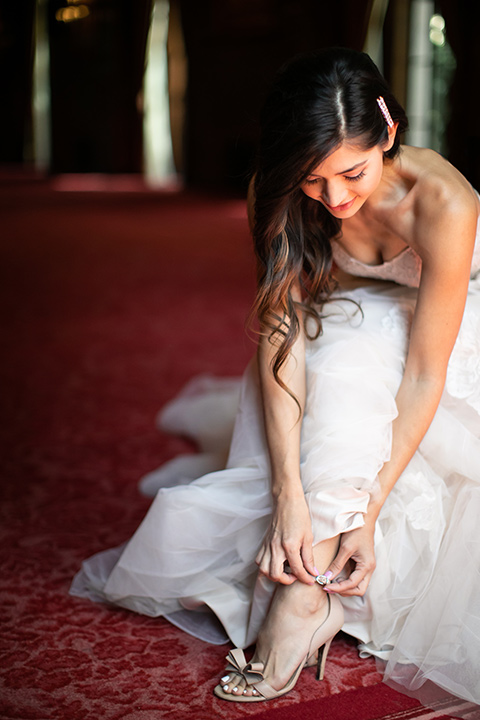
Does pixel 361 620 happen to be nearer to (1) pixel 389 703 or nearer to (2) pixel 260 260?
(1) pixel 389 703

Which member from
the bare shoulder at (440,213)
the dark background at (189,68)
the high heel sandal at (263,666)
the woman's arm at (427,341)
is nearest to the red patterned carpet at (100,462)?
the high heel sandal at (263,666)

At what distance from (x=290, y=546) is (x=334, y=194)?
0.64 metres

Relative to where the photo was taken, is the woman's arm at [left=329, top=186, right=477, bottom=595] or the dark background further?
the dark background

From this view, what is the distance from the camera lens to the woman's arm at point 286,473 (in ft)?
4.60

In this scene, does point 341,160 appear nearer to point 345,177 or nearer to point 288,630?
point 345,177

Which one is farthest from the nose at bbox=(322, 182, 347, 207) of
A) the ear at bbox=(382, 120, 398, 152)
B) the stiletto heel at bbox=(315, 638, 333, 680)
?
the stiletto heel at bbox=(315, 638, 333, 680)

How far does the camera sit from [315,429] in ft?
5.08

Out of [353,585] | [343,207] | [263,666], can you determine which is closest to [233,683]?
[263,666]

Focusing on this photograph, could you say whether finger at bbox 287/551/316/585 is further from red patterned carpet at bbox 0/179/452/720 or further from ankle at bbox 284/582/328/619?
red patterned carpet at bbox 0/179/452/720

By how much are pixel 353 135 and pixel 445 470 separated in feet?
2.32

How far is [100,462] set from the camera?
259cm

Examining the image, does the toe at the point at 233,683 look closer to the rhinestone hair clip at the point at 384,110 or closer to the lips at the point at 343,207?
the lips at the point at 343,207

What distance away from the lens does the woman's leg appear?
138 cm

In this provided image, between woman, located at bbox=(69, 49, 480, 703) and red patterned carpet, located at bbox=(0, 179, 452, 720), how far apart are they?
70 mm
